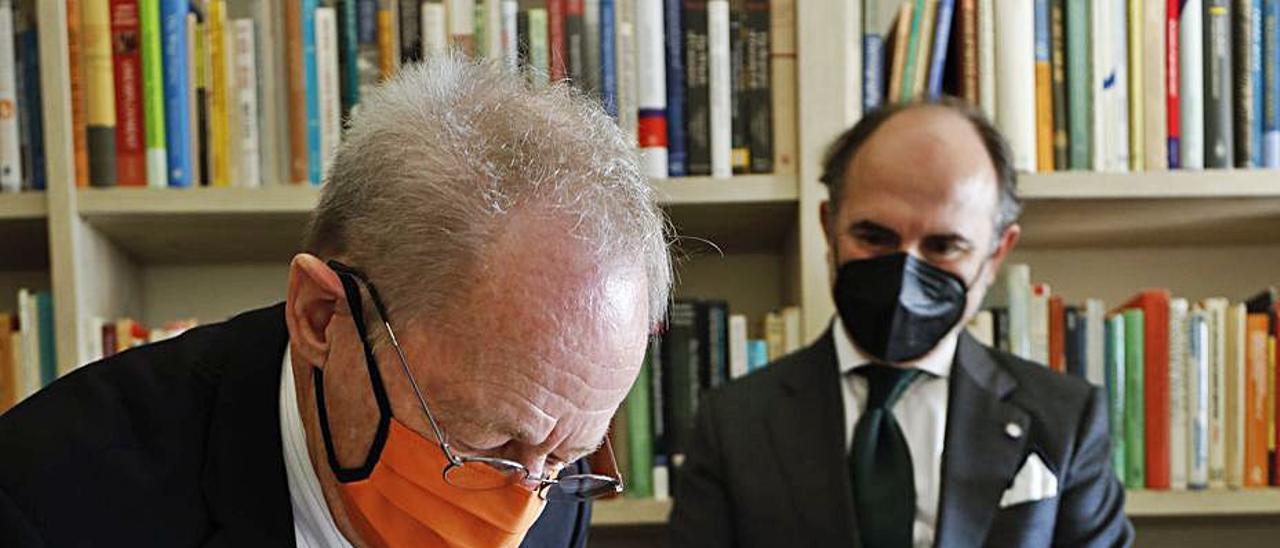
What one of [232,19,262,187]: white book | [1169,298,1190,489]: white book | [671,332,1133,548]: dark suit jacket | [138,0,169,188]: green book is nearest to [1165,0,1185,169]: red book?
[1169,298,1190,489]: white book

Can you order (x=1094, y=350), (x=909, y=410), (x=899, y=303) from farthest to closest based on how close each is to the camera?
(x=1094, y=350)
(x=909, y=410)
(x=899, y=303)

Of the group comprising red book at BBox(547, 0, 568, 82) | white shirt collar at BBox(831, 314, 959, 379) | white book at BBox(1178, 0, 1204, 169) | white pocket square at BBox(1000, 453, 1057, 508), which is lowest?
white pocket square at BBox(1000, 453, 1057, 508)

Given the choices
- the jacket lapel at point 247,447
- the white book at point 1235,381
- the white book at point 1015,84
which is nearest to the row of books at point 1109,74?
the white book at point 1015,84

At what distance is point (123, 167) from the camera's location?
2125 millimetres

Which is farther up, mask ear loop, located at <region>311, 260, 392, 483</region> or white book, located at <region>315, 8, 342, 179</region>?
white book, located at <region>315, 8, 342, 179</region>

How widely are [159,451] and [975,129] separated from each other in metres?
1.24

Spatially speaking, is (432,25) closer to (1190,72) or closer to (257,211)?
(257,211)

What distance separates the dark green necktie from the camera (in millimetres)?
1917

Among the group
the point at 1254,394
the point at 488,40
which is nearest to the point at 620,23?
the point at 488,40

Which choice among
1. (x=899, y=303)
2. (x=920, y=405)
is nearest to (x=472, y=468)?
(x=899, y=303)

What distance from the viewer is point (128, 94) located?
2123mm

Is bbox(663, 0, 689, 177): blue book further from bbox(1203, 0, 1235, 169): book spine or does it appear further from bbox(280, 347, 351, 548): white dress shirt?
bbox(280, 347, 351, 548): white dress shirt

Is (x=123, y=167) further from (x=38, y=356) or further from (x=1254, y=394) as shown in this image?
(x=1254, y=394)

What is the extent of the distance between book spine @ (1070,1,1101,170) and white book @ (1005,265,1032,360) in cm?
17
